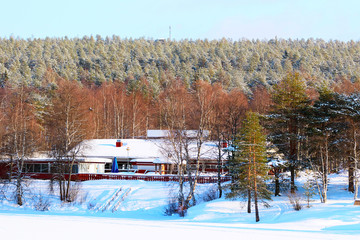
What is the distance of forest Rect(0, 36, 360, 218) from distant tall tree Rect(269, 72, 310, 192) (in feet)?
0.24

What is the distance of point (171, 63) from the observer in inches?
4291

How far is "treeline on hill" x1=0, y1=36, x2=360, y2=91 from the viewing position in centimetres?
8875

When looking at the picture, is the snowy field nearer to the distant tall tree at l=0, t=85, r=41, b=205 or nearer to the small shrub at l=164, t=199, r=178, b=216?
the small shrub at l=164, t=199, r=178, b=216

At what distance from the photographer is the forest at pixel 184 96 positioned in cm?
2791

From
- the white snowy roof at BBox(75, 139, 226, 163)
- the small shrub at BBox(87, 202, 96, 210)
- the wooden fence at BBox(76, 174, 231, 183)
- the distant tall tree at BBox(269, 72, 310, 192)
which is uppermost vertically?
the distant tall tree at BBox(269, 72, 310, 192)

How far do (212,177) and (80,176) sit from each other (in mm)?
13272

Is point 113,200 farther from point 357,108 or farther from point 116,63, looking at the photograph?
point 116,63

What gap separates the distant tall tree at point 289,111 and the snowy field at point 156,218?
149 inches

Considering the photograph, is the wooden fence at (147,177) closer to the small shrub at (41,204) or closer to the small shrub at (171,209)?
the small shrub at (171,209)

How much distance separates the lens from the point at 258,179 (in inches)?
912

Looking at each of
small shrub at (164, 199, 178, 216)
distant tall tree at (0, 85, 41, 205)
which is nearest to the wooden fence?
distant tall tree at (0, 85, 41, 205)

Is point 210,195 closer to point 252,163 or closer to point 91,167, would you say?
point 252,163

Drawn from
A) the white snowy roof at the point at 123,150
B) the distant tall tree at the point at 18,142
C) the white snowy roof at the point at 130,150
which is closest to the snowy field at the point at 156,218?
the distant tall tree at the point at 18,142

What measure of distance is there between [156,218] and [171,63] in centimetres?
8765
